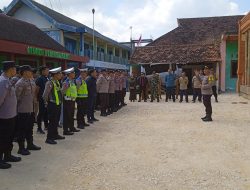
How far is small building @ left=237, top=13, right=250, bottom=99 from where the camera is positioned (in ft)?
63.9

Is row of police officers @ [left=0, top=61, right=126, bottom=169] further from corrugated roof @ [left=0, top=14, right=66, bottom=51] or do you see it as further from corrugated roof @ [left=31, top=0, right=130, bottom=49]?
corrugated roof @ [left=31, top=0, right=130, bottom=49]

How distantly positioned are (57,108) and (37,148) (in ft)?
3.64

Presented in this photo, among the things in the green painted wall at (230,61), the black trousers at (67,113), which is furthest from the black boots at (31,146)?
the green painted wall at (230,61)

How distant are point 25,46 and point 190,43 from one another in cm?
2026

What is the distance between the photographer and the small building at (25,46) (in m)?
12.0

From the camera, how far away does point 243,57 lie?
22.6 meters

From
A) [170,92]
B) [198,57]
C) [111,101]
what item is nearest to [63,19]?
[198,57]

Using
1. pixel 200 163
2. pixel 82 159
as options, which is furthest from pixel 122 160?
pixel 200 163

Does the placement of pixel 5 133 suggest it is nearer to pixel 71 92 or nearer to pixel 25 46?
pixel 71 92

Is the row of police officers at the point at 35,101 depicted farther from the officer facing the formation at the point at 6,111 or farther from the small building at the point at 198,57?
the small building at the point at 198,57

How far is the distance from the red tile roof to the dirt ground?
16.3m

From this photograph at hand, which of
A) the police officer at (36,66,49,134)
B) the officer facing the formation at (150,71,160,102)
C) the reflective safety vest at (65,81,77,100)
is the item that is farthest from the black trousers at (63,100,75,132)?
the officer facing the formation at (150,71,160,102)

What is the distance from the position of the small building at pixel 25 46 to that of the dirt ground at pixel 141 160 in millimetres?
4061

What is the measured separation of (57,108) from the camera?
26.1ft
